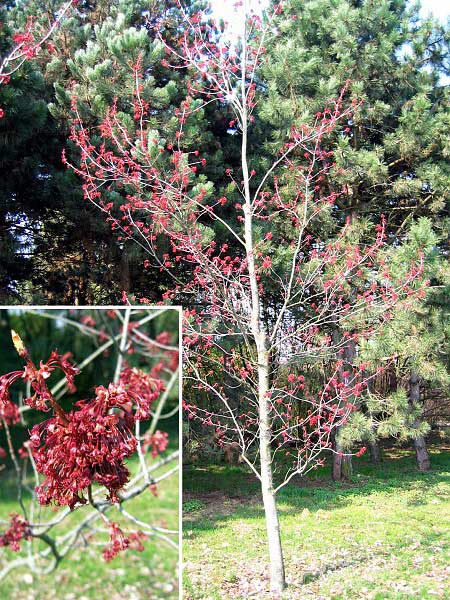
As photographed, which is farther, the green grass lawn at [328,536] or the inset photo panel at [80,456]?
the green grass lawn at [328,536]

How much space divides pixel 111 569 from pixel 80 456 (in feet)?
1.23

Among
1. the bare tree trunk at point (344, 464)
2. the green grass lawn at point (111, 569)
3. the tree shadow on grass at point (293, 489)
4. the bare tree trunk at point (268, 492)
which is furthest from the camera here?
the bare tree trunk at point (344, 464)

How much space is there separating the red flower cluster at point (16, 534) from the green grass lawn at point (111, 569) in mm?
24

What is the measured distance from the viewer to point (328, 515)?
20.0 feet

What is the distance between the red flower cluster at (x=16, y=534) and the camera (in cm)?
174

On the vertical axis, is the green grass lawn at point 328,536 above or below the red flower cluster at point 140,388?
below

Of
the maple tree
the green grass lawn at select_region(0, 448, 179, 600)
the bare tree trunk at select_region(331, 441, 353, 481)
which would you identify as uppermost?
the maple tree

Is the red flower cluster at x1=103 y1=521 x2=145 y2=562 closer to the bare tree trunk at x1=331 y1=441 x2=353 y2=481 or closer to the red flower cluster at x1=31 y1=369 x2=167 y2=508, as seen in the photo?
the red flower cluster at x1=31 y1=369 x2=167 y2=508

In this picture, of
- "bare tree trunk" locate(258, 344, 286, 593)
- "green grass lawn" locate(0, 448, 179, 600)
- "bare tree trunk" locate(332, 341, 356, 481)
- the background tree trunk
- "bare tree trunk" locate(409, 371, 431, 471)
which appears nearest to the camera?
"green grass lawn" locate(0, 448, 179, 600)

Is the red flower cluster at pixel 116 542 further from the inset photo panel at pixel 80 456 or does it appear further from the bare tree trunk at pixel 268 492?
the bare tree trunk at pixel 268 492

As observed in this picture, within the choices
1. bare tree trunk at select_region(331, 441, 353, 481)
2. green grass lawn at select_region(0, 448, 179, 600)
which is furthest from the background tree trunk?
green grass lawn at select_region(0, 448, 179, 600)

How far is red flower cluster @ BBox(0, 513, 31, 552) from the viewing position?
1742 mm

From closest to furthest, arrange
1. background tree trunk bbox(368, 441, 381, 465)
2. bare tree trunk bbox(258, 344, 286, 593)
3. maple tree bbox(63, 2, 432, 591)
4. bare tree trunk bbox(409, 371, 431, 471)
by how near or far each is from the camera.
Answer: bare tree trunk bbox(258, 344, 286, 593), maple tree bbox(63, 2, 432, 591), bare tree trunk bbox(409, 371, 431, 471), background tree trunk bbox(368, 441, 381, 465)

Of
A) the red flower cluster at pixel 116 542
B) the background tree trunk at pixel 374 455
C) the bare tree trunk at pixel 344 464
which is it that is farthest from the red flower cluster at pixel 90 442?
the background tree trunk at pixel 374 455
